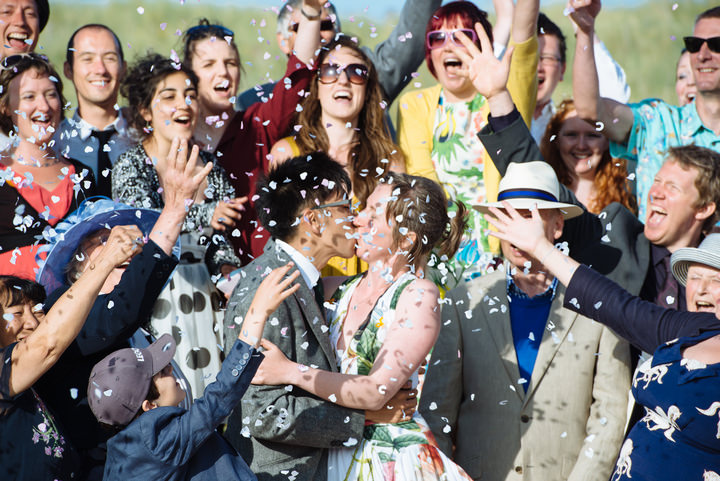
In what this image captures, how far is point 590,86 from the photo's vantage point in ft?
17.4

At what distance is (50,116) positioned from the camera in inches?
201

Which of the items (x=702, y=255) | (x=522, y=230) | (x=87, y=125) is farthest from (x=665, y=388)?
(x=87, y=125)

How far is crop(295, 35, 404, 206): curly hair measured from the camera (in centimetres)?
535

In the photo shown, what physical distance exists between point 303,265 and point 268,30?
1480 cm

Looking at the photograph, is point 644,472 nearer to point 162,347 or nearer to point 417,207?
point 417,207

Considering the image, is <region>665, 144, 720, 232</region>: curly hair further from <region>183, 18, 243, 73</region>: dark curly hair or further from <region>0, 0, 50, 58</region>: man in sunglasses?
<region>0, 0, 50, 58</region>: man in sunglasses

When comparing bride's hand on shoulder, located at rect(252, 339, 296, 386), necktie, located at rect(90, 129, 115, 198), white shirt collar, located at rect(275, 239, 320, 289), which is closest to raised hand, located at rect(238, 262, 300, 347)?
bride's hand on shoulder, located at rect(252, 339, 296, 386)

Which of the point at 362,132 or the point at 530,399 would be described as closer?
the point at 530,399

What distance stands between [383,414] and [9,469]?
1509mm

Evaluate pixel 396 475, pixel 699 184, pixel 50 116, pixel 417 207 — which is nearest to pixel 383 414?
pixel 396 475

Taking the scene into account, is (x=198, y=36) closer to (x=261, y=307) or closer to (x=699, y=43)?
(x=261, y=307)

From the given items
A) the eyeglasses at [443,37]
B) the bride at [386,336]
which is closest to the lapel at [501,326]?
the bride at [386,336]

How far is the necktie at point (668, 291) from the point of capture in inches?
184

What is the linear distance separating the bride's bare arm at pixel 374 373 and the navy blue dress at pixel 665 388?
29.9 inches
